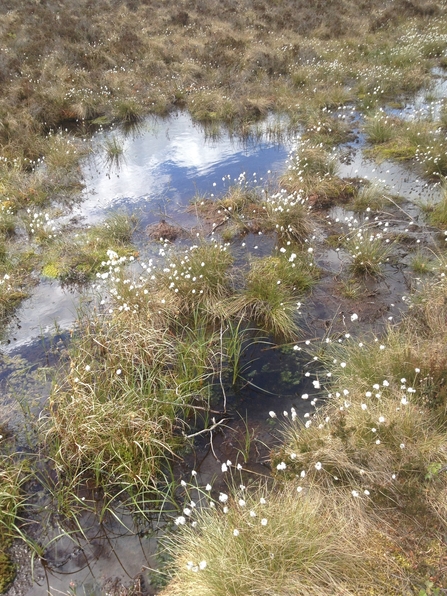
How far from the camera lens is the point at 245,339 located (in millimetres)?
5969

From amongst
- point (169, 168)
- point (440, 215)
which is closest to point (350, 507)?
point (440, 215)

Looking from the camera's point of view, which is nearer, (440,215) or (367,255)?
(367,255)

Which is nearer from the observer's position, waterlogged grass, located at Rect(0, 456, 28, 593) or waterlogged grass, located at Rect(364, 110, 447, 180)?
waterlogged grass, located at Rect(0, 456, 28, 593)

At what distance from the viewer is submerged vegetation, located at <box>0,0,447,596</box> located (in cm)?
328

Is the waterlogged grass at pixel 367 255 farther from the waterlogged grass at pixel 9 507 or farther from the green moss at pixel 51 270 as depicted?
the waterlogged grass at pixel 9 507

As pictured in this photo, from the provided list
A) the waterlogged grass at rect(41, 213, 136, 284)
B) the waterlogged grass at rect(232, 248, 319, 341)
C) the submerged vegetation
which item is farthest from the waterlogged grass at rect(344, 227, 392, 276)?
the waterlogged grass at rect(41, 213, 136, 284)

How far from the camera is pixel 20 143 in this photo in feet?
36.0

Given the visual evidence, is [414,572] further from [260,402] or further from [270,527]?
[260,402]

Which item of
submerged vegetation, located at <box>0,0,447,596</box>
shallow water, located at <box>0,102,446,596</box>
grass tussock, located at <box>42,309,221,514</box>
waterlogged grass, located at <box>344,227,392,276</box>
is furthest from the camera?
waterlogged grass, located at <box>344,227,392,276</box>

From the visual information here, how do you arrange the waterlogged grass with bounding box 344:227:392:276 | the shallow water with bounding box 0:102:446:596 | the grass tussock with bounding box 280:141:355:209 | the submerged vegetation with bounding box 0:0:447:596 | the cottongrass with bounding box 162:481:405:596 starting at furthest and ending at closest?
the grass tussock with bounding box 280:141:355:209 → the waterlogged grass with bounding box 344:227:392:276 → the shallow water with bounding box 0:102:446:596 → the submerged vegetation with bounding box 0:0:447:596 → the cottongrass with bounding box 162:481:405:596

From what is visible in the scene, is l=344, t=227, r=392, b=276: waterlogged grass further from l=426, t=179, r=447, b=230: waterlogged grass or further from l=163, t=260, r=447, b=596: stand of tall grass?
l=163, t=260, r=447, b=596: stand of tall grass

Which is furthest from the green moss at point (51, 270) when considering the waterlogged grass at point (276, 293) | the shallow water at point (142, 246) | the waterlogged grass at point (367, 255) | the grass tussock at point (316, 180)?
the waterlogged grass at point (367, 255)

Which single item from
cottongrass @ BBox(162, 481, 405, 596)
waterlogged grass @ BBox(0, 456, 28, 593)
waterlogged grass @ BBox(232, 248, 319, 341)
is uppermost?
waterlogged grass @ BBox(232, 248, 319, 341)

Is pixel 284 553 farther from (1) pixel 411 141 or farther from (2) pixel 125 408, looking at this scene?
(1) pixel 411 141
